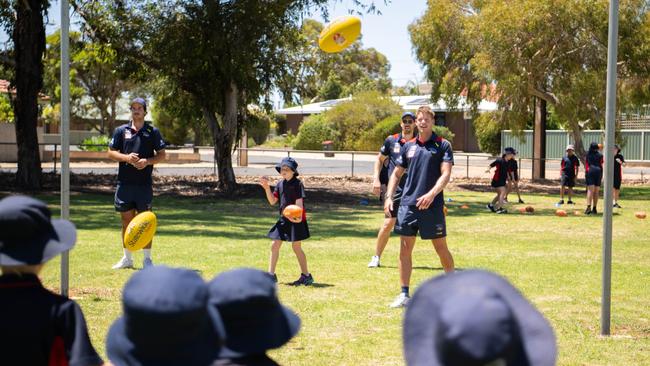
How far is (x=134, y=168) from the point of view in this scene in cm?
1151

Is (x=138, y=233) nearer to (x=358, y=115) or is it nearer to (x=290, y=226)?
(x=290, y=226)

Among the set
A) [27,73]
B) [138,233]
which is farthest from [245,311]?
[27,73]

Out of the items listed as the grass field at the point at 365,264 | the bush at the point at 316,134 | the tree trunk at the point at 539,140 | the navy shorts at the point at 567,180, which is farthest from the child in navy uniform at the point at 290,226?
the bush at the point at 316,134

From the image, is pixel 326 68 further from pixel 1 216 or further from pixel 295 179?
pixel 1 216

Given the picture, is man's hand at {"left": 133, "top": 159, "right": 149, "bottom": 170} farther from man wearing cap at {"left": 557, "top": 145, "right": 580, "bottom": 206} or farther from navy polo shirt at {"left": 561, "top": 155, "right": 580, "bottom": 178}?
Answer: navy polo shirt at {"left": 561, "top": 155, "right": 580, "bottom": 178}

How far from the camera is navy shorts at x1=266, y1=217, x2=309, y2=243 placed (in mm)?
10555

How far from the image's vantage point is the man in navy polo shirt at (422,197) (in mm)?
9242

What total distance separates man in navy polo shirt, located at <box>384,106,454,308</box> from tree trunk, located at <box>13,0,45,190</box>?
1742 cm

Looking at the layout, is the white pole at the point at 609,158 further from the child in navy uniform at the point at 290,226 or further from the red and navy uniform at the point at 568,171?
the red and navy uniform at the point at 568,171

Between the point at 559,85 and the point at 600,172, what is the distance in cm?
913

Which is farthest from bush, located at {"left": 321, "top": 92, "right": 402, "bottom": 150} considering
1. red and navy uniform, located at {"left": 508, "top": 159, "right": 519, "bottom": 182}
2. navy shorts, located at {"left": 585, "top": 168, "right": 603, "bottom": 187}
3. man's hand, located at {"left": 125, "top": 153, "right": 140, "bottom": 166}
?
man's hand, located at {"left": 125, "top": 153, "right": 140, "bottom": 166}

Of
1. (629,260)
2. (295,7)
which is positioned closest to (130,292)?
(629,260)

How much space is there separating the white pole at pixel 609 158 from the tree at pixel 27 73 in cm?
1934

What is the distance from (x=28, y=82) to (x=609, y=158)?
772 inches
